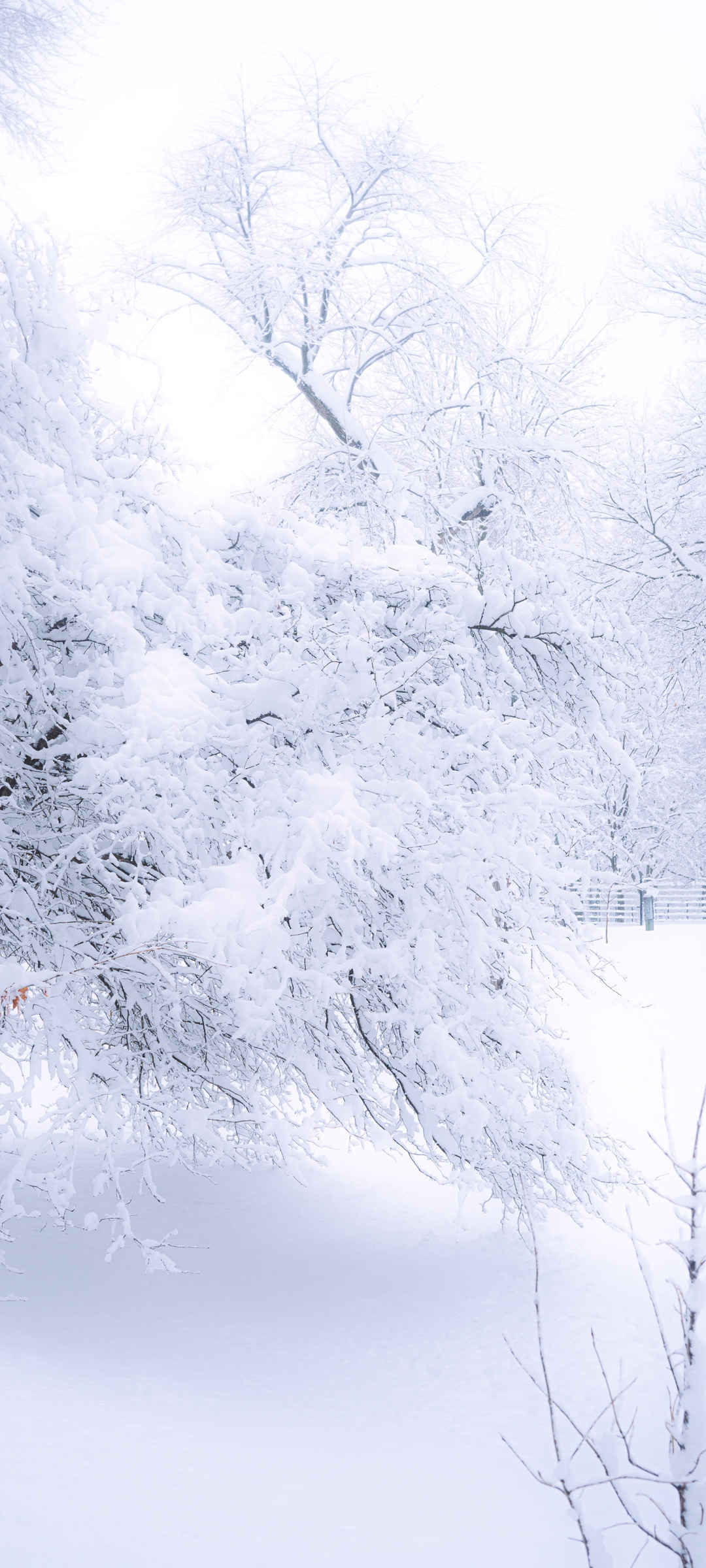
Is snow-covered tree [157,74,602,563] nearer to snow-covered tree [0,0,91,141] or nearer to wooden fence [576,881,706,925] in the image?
snow-covered tree [0,0,91,141]

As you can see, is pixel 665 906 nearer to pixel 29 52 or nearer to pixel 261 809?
pixel 29 52

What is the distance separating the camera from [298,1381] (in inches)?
192

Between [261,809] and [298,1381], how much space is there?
2.41 meters

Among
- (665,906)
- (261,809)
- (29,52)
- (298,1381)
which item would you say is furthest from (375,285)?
(665,906)

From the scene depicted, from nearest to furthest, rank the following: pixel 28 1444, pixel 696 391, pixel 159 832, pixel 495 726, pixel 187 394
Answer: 1. pixel 28 1444
2. pixel 159 832
3. pixel 495 726
4. pixel 187 394
5. pixel 696 391

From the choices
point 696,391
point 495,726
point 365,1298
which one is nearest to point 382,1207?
point 365,1298

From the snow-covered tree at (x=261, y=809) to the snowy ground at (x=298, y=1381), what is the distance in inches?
25.7

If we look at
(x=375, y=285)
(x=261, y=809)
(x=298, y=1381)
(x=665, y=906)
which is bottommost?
(x=298, y=1381)

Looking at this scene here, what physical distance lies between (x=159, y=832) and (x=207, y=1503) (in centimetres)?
222

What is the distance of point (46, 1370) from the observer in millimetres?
4457

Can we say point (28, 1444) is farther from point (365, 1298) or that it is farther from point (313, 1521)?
point (365, 1298)

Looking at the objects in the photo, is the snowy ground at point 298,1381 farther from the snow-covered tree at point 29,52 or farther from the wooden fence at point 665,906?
the wooden fence at point 665,906

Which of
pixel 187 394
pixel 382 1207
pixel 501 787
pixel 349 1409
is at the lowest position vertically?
pixel 349 1409

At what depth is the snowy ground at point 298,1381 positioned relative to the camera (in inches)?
143
